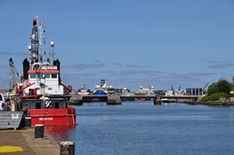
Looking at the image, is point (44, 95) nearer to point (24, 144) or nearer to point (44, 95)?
point (44, 95)

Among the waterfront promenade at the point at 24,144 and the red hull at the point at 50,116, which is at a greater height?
the red hull at the point at 50,116

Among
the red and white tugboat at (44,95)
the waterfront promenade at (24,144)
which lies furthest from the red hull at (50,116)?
the waterfront promenade at (24,144)

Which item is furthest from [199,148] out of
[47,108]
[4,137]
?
[47,108]

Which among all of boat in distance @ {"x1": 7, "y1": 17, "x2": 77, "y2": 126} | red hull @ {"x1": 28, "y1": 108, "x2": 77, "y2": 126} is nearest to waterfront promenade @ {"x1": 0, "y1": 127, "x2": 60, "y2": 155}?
boat in distance @ {"x1": 7, "y1": 17, "x2": 77, "y2": 126}

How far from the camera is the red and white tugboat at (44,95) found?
58.3 metres

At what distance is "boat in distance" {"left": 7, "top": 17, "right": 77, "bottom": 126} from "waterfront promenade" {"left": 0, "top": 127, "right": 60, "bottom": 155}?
11.0 meters

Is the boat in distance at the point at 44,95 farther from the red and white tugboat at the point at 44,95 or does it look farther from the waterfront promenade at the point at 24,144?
the waterfront promenade at the point at 24,144

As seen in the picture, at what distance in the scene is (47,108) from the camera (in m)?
59.5

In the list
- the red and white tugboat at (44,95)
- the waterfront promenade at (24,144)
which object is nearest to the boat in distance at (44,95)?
the red and white tugboat at (44,95)

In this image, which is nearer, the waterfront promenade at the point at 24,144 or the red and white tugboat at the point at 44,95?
the waterfront promenade at the point at 24,144

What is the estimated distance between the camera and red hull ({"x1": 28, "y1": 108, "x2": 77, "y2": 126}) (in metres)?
57.8

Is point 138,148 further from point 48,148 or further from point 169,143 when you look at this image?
point 48,148

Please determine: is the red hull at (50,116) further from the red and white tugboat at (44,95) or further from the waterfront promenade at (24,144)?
the waterfront promenade at (24,144)

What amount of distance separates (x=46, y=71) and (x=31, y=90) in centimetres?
332
